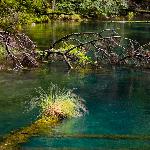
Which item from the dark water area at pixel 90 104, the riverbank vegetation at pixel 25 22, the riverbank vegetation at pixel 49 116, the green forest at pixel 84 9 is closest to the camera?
the dark water area at pixel 90 104

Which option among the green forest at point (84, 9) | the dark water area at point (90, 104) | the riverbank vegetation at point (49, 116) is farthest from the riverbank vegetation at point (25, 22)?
the riverbank vegetation at point (49, 116)

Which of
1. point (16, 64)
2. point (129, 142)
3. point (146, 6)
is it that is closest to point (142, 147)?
point (129, 142)

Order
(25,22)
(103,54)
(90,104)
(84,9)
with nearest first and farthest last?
(90,104) → (103,54) → (25,22) → (84,9)

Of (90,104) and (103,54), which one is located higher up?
(103,54)

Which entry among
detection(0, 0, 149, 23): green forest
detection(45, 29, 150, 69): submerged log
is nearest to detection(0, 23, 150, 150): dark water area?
detection(45, 29, 150, 69): submerged log

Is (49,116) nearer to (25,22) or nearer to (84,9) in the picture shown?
(25,22)

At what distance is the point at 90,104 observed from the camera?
52.9 feet

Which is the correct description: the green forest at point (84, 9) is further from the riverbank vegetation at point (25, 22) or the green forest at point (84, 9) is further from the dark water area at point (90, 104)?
the dark water area at point (90, 104)

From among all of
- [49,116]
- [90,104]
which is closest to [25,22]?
[90,104]

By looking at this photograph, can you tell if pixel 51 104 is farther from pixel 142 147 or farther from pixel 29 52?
pixel 29 52

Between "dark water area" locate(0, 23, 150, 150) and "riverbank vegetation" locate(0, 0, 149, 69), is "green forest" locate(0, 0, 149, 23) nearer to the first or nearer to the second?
"riverbank vegetation" locate(0, 0, 149, 69)

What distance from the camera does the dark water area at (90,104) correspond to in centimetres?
1204

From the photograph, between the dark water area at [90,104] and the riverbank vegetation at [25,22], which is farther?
the riverbank vegetation at [25,22]

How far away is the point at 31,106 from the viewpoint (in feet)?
51.1
